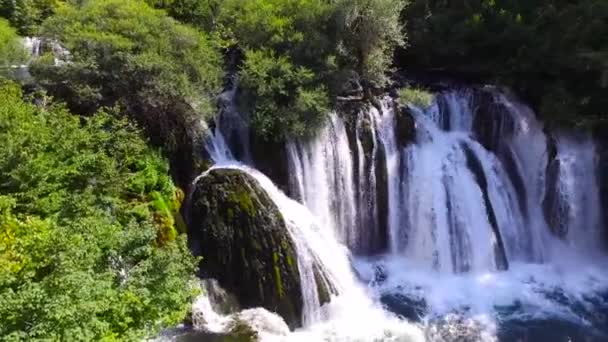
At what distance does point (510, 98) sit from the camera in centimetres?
1933

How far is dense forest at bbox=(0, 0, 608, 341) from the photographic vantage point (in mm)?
8922

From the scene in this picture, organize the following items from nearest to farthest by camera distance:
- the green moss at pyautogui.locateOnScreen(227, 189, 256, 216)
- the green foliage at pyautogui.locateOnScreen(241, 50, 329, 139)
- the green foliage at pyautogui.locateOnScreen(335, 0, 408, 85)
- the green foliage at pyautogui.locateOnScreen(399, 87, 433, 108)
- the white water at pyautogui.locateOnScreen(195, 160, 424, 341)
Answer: the white water at pyautogui.locateOnScreen(195, 160, 424, 341), the green moss at pyautogui.locateOnScreen(227, 189, 256, 216), the green foliage at pyautogui.locateOnScreen(241, 50, 329, 139), the green foliage at pyautogui.locateOnScreen(335, 0, 408, 85), the green foliage at pyautogui.locateOnScreen(399, 87, 433, 108)

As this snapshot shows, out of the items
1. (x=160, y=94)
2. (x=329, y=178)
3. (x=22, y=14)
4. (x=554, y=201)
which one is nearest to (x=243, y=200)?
(x=329, y=178)

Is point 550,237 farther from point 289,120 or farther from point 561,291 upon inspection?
point 289,120

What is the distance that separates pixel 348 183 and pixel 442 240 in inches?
135

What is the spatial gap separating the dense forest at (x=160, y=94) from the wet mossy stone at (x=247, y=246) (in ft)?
3.35

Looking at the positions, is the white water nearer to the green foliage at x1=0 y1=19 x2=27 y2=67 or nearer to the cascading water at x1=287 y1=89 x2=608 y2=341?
the cascading water at x1=287 y1=89 x2=608 y2=341

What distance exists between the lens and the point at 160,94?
1494 centimetres

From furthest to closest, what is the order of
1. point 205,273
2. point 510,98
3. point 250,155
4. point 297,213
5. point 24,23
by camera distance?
point 24,23, point 510,98, point 250,155, point 297,213, point 205,273

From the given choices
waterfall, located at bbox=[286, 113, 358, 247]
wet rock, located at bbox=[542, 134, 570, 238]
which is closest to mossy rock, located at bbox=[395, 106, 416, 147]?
waterfall, located at bbox=[286, 113, 358, 247]

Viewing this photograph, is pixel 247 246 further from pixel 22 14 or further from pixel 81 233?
pixel 22 14

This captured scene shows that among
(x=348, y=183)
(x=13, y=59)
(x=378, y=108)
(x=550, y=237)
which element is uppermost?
(x=13, y=59)

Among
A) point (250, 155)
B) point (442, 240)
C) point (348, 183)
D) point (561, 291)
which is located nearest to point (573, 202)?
point (561, 291)

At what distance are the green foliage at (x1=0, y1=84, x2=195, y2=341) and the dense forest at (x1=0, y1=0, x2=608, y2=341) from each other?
1.2 inches
